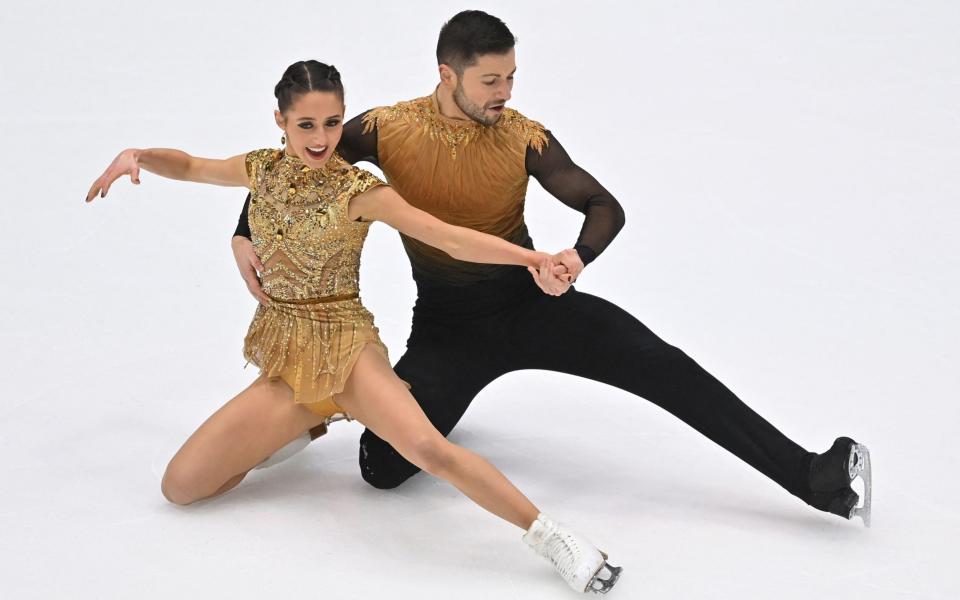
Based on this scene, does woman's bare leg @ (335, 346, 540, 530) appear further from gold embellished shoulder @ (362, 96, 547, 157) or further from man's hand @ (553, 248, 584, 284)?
gold embellished shoulder @ (362, 96, 547, 157)

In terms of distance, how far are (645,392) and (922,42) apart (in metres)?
5.57

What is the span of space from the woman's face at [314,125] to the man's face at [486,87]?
1.58 ft

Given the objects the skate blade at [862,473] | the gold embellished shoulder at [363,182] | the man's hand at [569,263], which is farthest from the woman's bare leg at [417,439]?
the skate blade at [862,473]

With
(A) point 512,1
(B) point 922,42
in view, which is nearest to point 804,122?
(B) point 922,42

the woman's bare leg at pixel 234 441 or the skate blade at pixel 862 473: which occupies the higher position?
the skate blade at pixel 862 473

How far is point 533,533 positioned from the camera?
4527 millimetres

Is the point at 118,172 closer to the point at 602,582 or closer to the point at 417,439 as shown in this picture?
the point at 417,439

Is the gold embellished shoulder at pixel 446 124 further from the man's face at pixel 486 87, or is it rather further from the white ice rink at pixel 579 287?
the white ice rink at pixel 579 287

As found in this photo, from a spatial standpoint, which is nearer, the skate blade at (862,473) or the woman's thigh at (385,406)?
the woman's thigh at (385,406)

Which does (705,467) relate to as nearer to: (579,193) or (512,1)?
(579,193)

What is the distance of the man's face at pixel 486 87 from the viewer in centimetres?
489

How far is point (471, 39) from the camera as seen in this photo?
488cm

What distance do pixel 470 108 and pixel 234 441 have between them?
1.45 meters

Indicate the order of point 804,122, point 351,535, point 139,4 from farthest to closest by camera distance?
point 139,4
point 804,122
point 351,535
